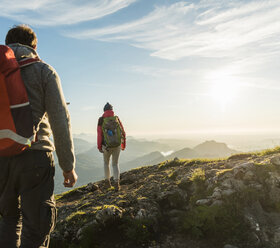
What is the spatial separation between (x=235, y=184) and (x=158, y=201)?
Answer: 2.53m

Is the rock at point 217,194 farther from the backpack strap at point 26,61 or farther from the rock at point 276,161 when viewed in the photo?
the backpack strap at point 26,61

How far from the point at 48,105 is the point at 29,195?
1361mm

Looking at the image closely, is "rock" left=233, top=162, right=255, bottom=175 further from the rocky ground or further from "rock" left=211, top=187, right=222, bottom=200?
"rock" left=211, top=187, right=222, bottom=200

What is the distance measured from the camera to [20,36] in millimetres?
3525

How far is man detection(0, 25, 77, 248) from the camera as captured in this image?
3.10 m

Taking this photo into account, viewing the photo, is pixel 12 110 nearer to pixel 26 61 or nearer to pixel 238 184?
pixel 26 61

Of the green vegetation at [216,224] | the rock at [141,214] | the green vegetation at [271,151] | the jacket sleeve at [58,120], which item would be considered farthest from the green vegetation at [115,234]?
the green vegetation at [271,151]

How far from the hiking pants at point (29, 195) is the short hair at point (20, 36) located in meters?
1.86

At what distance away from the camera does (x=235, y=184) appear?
678 centimetres

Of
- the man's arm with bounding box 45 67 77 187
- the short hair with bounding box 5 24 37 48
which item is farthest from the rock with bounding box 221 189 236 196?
the short hair with bounding box 5 24 37 48

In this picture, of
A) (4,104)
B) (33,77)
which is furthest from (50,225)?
(33,77)

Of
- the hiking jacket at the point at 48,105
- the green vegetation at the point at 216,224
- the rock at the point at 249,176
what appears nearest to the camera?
the hiking jacket at the point at 48,105

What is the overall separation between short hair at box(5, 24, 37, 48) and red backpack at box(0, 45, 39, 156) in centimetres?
65

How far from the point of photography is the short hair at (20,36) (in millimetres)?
3525
